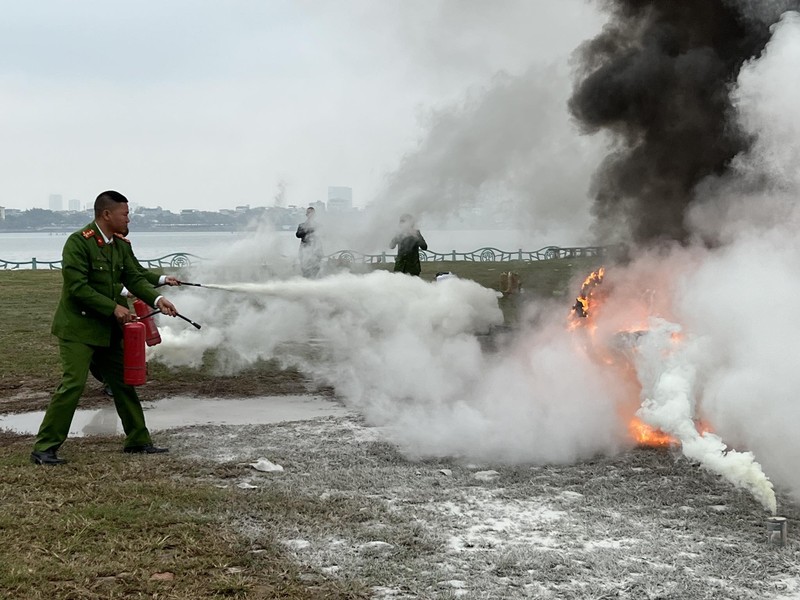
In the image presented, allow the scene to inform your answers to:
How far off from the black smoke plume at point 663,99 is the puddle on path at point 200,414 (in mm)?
4170

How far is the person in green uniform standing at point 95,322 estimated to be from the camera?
6.16m

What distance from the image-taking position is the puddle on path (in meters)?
7.61

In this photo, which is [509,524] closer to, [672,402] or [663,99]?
[672,402]

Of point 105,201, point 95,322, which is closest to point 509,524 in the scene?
point 95,322

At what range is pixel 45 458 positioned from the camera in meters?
6.05

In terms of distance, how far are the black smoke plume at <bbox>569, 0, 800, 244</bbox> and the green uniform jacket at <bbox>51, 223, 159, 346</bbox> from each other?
5.63 meters

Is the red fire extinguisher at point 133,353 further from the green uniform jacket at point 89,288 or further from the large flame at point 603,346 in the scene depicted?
the large flame at point 603,346

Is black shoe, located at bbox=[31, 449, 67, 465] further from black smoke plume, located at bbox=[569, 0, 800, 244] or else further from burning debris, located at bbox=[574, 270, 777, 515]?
black smoke plume, located at bbox=[569, 0, 800, 244]

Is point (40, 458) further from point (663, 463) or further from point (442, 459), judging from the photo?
point (663, 463)

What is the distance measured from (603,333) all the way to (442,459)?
8.87 ft

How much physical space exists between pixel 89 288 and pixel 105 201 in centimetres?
75

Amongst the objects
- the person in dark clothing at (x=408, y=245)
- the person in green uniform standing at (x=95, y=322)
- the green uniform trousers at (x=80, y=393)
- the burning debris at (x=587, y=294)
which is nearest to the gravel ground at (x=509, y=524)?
the green uniform trousers at (x=80, y=393)

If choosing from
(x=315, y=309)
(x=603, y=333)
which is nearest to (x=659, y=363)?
(x=603, y=333)

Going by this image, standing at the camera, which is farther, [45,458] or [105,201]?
[105,201]
